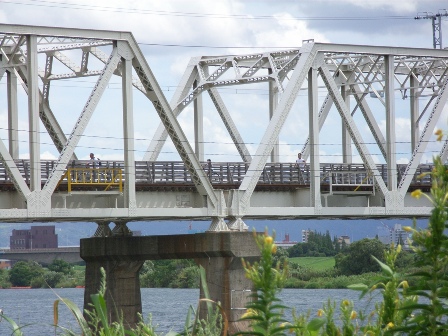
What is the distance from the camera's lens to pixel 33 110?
31.4 metres

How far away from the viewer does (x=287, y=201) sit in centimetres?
4025

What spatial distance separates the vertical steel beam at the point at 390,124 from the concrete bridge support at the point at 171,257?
8041mm

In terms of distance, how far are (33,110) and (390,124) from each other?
1538cm

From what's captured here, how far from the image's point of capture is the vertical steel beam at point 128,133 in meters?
33.5

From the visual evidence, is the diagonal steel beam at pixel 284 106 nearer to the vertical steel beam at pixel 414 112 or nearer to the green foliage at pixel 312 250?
the vertical steel beam at pixel 414 112

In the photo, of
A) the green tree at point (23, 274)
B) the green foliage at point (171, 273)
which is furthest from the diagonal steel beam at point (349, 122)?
the green tree at point (23, 274)

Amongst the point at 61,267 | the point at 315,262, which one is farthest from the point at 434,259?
the point at 315,262

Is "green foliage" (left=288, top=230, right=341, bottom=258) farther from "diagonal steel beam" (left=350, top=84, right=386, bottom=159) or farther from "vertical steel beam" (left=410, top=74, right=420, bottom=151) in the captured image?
"diagonal steel beam" (left=350, top=84, right=386, bottom=159)

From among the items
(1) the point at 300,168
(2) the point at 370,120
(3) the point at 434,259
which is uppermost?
(2) the point at 370,120

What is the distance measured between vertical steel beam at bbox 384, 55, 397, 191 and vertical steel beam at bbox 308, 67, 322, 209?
137 inches

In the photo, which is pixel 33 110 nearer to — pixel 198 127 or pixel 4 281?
pixel 198 127

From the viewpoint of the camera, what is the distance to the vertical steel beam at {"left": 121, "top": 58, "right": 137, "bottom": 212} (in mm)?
33531

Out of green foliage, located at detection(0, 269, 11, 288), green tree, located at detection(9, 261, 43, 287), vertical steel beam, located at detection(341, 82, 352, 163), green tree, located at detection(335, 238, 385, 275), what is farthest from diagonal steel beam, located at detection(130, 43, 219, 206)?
green foliage, located at detection(0, 269, 11, 288)

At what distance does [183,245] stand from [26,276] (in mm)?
113783
